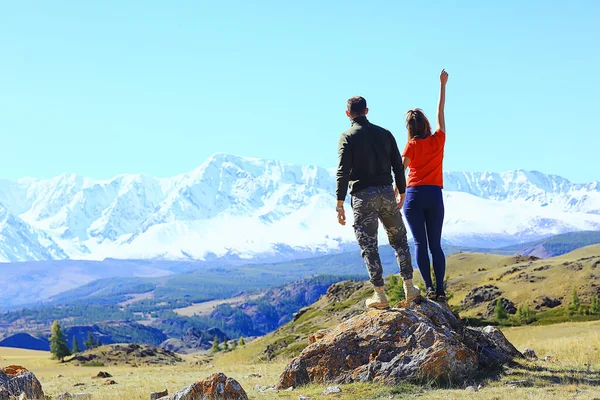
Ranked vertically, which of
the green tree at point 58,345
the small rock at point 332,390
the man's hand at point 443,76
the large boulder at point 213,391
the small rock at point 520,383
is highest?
the man's hand at point 443,76

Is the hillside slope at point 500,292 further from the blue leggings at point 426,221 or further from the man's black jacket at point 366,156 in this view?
the man's black jacket at point 366,156

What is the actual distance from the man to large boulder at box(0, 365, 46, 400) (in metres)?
8.37

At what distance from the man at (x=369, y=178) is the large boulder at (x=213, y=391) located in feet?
12.6

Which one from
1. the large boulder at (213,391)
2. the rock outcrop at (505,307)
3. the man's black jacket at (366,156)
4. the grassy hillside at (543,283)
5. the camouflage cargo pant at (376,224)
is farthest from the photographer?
the grassy hillside at (543,283)

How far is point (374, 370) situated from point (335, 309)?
14547cm

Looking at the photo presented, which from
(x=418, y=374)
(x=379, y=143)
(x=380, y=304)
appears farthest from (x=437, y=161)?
(x=418, y=374)

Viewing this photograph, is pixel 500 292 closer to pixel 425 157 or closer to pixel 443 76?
pixel 443 76

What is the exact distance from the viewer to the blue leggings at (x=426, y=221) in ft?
49.2

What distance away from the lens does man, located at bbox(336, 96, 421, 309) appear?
14.1m

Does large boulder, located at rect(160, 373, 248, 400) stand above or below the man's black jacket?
below

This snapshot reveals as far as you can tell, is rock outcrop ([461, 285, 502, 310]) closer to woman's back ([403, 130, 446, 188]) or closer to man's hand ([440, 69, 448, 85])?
man's hand ([440, 69, 448, 85])

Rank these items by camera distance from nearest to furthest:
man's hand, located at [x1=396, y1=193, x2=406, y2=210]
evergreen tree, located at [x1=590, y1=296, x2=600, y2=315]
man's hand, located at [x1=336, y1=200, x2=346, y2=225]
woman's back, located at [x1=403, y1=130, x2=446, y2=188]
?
man's hand, located at [x1=336, y1=200, x2=346, y2=225]
man's hand, located at [x1=396, y1=193, x2=406, y2=210]
woman's back, located at [x1=403, y1=130, x2=446, y2=188]
evergreen tree, located at [x1=590, y1=296, x2=600, y2=315]

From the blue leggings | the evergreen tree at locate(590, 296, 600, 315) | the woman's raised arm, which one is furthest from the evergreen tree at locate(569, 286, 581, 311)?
the woman's raised arm

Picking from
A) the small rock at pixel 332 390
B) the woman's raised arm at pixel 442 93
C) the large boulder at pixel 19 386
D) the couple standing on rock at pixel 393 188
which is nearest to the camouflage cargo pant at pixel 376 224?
the couple standing on rock at pixel 393 188
